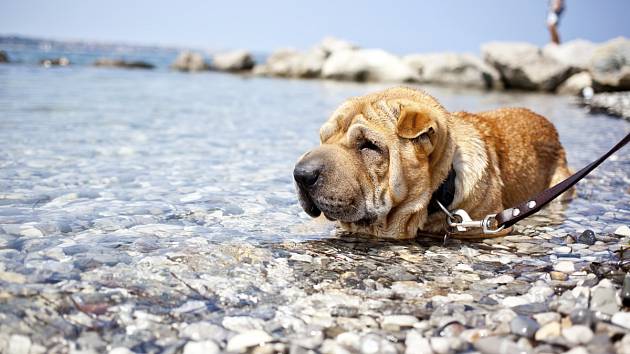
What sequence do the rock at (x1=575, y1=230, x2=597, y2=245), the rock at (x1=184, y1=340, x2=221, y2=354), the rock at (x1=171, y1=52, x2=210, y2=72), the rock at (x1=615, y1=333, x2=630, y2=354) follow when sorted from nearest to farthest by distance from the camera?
the rock at (x1=615, y1=333, x2=630, y2=354), the rock at (x1=184, y1=340, x2=221, y2=354), the rock at (x1=575, y1=230, x2=597, y2=245), the rock at (x1=171, y1=52, x2=210, y2=72)

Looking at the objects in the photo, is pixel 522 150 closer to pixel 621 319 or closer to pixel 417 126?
pixel 417 126

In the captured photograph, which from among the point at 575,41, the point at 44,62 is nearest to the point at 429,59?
the point at 575,41

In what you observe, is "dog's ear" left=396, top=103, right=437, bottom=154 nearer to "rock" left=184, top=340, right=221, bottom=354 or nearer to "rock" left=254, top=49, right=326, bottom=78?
"rock" left=184, top=340, right=221, bottom=354

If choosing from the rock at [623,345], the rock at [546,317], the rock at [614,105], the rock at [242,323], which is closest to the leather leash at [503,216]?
the rock at [546,317]

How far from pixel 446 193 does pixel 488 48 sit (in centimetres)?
2786

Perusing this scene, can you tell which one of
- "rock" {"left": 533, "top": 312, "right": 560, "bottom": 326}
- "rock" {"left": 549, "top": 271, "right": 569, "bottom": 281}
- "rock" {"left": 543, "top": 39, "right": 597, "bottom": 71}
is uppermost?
"rock" {"left": 543, "top": 39, "right": 597, "bottom": 71}

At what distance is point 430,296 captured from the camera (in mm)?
3568

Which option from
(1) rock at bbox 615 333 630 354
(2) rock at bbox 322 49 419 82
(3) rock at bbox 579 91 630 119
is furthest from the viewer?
(2) rock at bbox 322 49 419 82

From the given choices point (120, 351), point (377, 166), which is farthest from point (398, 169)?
point (120, 351)

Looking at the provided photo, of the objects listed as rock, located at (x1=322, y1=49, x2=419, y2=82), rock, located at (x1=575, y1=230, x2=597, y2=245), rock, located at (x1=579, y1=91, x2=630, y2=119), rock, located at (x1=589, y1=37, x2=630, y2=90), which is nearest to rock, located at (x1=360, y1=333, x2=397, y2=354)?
rock, located at (x1=575, y1=230, x2=597, y2=245)

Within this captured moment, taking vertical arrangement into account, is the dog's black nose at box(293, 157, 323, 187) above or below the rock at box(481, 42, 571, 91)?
below

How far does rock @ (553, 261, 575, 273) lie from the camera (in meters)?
4.06

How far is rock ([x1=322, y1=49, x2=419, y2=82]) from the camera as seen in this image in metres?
31.8

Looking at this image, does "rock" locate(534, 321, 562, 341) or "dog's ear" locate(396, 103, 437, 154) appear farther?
"dog's ear" locate(396, 103, 437, 154)
